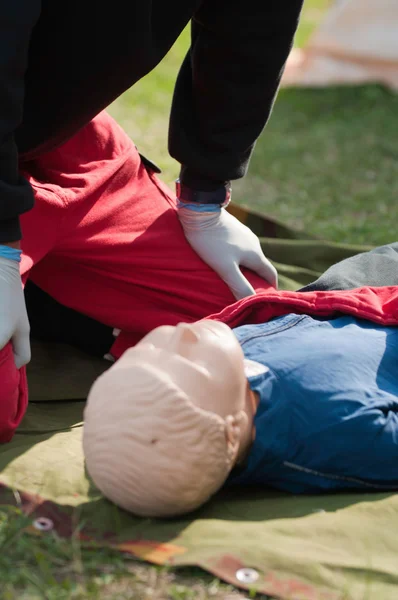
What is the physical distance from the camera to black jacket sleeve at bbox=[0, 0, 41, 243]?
146 centimetres

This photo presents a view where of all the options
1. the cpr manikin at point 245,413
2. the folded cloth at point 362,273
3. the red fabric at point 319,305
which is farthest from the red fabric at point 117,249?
the cpr manikin at point 245,413

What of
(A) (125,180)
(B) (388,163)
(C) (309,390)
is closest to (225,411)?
(C) (309,390)

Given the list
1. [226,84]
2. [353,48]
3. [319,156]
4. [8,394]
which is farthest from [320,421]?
[353,48]

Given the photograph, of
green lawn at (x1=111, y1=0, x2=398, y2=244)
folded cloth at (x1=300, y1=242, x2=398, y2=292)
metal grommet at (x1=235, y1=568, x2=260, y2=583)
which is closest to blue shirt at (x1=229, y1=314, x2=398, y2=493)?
metal grommet at (x1=235, y1=568, x2=260, y2=583)

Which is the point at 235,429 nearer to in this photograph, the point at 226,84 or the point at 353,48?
the point at 226,84

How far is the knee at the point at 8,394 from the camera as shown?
1688mm

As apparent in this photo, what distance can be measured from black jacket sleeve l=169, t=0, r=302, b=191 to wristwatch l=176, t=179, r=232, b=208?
0.05 ft

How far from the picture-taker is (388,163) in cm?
411

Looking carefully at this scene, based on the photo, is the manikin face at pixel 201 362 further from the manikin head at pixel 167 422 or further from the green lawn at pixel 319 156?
the green lawn at pixel 319 156

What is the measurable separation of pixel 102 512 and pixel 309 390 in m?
0.42

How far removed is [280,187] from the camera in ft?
12.6

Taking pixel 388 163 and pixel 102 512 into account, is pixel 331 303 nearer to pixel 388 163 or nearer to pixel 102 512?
pixel 102 512

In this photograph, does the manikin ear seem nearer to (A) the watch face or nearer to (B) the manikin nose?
(B) the manikin nose

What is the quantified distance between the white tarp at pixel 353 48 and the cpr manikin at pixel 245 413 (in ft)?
12.9
